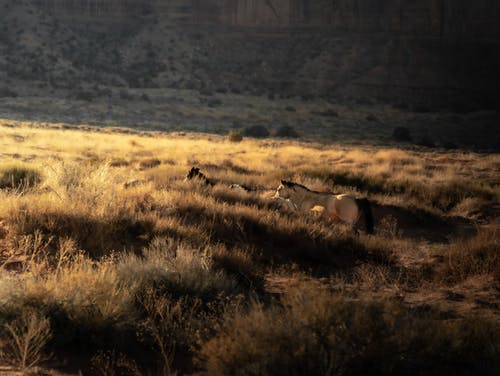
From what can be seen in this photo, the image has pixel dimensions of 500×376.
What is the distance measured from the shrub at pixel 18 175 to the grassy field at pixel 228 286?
0.16 ft

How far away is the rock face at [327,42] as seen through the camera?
7412 centimetres

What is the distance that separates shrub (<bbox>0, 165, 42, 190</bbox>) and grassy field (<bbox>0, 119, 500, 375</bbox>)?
5cm

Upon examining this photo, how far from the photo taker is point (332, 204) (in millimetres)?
10781

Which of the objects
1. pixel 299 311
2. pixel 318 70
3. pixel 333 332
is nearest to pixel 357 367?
pixel 333 332

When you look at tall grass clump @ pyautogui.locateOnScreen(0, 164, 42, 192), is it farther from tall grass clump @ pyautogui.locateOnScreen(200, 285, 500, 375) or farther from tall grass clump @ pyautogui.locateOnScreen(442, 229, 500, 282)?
tall grass clump @ pyautogui.locateOnScreen(200, 285, 500, 375)

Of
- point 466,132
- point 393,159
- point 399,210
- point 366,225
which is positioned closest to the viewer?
point 366,225

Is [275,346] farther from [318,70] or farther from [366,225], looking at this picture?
[318,70]

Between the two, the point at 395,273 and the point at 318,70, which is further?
the point at 318,70

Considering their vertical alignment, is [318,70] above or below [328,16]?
below

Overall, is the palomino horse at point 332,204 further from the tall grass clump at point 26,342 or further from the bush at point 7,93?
the bush at point 7,93

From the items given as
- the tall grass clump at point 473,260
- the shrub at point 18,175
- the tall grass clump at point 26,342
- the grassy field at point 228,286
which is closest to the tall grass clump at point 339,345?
the grassy field at point 228,286

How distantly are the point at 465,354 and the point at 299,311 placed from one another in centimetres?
122

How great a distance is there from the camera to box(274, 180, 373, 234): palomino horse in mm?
10438

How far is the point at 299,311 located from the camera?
4.21m
